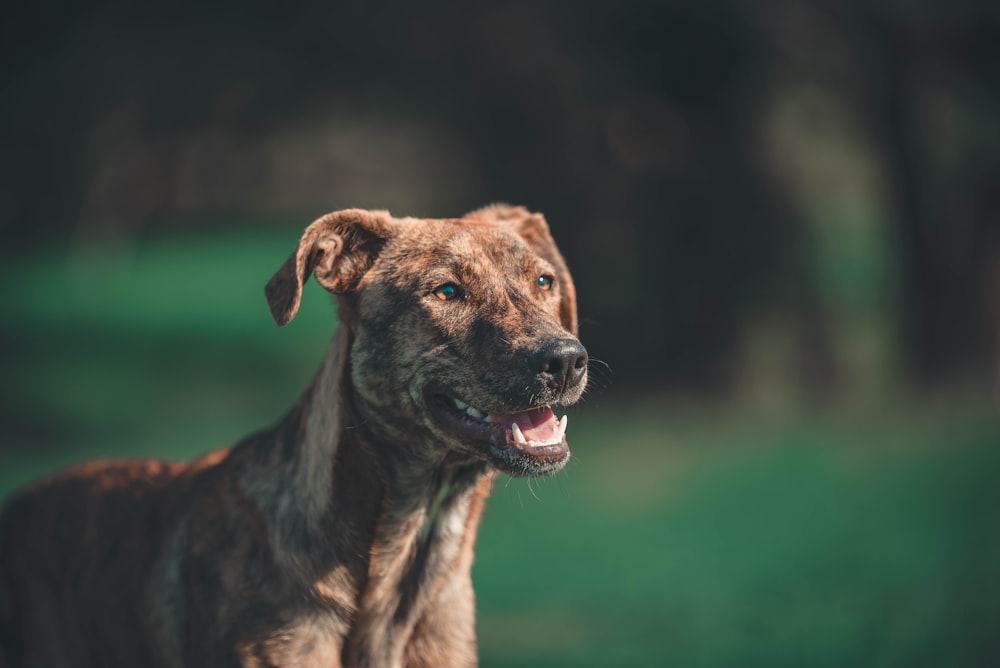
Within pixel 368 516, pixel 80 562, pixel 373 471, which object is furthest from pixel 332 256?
pixel 80 562

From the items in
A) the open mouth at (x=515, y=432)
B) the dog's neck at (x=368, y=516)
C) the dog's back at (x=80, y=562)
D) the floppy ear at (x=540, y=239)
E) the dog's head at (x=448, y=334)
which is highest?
the floppy ear at (x=540, y=239)

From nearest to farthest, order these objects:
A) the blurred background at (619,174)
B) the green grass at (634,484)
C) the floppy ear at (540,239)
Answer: the floppy ear at (540,239)
the green grass at (634,484)
the blurred background at (619,174)

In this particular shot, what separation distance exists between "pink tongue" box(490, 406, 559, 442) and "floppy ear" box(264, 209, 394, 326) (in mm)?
654

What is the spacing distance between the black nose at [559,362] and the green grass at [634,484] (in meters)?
0.53

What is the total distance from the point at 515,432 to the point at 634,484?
213 inches

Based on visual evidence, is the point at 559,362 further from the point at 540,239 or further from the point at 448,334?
the point at 540,239

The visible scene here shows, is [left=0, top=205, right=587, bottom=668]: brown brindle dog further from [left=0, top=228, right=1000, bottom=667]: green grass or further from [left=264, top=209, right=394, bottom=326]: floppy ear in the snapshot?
[left=0, top=228, right=1000, bottom=667]: green grass

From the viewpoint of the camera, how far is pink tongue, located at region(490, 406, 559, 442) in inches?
126

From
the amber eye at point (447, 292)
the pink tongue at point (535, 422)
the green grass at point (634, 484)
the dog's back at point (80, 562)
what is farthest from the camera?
the green grass at point (634, 484)

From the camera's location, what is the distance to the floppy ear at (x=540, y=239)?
3809 mm

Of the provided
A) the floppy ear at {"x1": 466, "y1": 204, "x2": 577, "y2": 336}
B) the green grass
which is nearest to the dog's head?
the floppy ear at {"x1": 466, "y1": 204, "x2": 577, "y2": 336}

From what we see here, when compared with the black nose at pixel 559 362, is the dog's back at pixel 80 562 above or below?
below

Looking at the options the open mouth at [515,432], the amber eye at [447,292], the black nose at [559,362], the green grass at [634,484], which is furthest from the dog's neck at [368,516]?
the green grass at [634,484]

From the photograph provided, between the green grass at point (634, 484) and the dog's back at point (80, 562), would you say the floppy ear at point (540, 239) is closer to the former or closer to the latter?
the green grass at point (634, 484)
